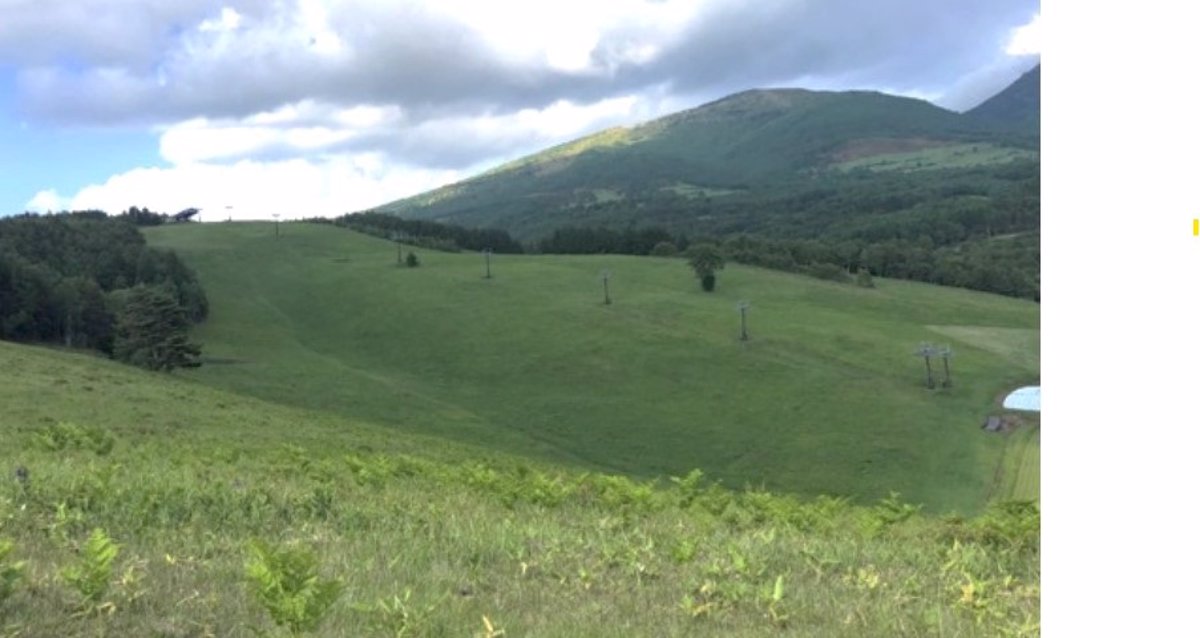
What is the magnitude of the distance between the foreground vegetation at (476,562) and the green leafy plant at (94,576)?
1 cm

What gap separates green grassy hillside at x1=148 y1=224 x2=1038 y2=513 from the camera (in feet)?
231

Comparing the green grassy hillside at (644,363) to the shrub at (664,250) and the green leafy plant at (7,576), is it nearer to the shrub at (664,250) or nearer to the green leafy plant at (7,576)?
the shrub at (664,250)

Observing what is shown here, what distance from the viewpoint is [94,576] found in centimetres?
525

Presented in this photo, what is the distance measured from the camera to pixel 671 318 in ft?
361

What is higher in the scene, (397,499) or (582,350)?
(397,499)

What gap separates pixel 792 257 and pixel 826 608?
15135 cm

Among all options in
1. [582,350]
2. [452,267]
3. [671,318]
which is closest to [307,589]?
[582,350]

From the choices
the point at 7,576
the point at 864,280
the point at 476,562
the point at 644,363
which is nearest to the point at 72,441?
the point at 476,562

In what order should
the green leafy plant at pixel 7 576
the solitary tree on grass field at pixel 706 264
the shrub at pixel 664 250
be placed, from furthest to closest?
the shrub at pixel 664 250
the solitary tree on grass field at pixel 706 264
the green leafy plant at pixel 7 576

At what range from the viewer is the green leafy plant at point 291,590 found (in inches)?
187

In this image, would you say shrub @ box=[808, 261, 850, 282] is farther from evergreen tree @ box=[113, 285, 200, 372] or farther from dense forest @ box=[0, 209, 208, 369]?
evergreen tree @ box=[113, 285, 200, 372]

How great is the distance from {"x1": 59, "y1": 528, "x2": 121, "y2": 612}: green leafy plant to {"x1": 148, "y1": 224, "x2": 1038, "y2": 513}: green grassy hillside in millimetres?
49781

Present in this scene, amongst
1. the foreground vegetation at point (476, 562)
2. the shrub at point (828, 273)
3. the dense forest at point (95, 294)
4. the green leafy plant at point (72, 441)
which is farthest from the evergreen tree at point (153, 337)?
the shrub at point (828, 273)
